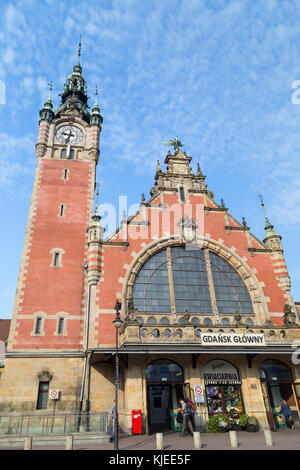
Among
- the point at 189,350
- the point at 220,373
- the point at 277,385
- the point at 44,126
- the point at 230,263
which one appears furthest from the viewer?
the point at 44,126

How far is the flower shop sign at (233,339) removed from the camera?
18830 mm

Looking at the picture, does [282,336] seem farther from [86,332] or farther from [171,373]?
[86,332]

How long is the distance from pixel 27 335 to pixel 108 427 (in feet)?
28.1

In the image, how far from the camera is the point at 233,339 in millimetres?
19250

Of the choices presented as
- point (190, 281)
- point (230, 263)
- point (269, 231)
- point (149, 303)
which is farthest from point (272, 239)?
point (149, 303)

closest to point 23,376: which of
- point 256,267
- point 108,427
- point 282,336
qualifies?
point 108,427

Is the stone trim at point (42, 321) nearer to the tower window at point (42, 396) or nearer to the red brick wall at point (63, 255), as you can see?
the red brick wall at point (63, 255)

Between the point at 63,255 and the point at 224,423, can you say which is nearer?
the point at 224,423

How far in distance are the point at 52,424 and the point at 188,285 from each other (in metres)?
12.4

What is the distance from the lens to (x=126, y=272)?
23.2 meters

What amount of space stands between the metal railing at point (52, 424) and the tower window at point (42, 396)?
3796mm

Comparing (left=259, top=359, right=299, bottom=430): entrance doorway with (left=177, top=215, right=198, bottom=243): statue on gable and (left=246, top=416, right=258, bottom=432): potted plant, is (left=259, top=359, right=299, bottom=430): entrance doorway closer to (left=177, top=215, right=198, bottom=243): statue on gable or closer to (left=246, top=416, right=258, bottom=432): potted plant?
(left=246, top=416, right=258, bottom=432): potted plant

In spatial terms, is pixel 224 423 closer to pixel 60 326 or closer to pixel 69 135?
pixel 60 326

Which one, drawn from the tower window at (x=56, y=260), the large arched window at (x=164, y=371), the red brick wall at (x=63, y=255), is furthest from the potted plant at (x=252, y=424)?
the tower window at (x=56, y=260)
